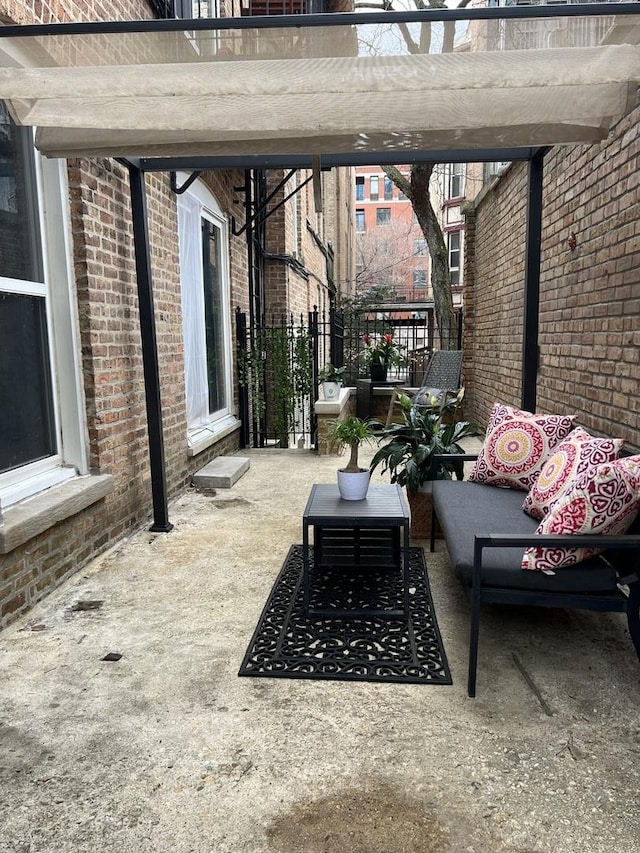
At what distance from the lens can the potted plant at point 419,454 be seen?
11.9ft

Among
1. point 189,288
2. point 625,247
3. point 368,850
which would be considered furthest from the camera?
point 189,288

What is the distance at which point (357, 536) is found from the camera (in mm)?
3139

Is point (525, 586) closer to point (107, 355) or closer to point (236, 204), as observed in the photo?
point (107, 355)

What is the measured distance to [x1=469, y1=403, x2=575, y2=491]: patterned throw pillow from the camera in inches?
123

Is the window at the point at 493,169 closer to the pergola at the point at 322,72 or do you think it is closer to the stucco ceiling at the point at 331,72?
the pergola at the point at 322,72

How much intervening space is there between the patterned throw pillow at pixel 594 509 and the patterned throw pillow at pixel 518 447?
1.00 metres

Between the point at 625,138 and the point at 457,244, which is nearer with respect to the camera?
the point at 625,138

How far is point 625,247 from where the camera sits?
281cm

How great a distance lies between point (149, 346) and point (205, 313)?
2257 mm

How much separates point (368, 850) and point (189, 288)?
15.6 feet

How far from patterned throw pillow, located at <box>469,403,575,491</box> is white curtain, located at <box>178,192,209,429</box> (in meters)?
2.93

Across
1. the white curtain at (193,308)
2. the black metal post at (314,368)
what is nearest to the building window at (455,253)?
the black metal post at (314,368)

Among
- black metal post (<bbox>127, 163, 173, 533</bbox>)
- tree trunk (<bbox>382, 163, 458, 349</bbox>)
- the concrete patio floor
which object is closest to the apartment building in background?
tree trunk (<bbox>382, 163, 458, 349</bbox>)

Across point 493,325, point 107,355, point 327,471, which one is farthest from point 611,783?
point 493,325
